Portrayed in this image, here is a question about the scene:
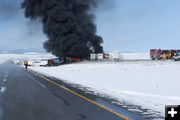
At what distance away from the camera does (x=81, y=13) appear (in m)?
58.3

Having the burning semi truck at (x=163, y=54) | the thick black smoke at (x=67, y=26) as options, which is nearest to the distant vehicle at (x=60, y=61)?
the thick black smoke at (x=67, y=26)

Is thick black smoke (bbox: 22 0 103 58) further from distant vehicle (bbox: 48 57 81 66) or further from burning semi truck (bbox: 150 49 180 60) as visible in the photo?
burning semi truck (bbox: 150 49 180 60)

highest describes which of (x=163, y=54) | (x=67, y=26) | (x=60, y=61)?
(x=67, y=26)

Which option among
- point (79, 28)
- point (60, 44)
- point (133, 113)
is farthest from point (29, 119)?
point (79, 28)

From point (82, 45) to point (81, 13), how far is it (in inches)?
399

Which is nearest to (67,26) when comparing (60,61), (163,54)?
(60,61)

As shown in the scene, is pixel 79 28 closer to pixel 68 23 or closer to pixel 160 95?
pixel 68 23

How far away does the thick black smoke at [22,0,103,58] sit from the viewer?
2028 inches

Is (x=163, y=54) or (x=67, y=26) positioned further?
(x=67, y=26)

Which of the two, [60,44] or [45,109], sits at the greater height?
[60,44]

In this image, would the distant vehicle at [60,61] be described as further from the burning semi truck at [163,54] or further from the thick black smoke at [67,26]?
the burning semi truck at [163,54]

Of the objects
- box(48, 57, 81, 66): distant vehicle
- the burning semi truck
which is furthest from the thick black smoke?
the burning semi truck

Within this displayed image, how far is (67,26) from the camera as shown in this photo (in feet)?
173

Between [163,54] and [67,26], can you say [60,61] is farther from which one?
[163,54]
